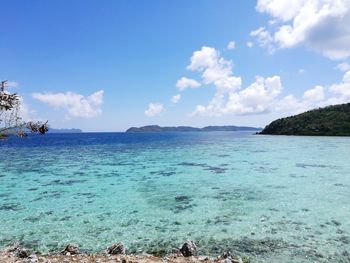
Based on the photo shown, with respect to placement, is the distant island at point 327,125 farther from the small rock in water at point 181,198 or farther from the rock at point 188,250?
the rock at point 188,250

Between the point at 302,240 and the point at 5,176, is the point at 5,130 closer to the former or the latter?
the point at 302,240

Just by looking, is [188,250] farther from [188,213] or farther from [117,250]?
[188,213]

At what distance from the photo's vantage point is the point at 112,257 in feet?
49.0

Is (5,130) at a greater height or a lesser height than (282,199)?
greater

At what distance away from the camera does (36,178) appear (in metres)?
43.0

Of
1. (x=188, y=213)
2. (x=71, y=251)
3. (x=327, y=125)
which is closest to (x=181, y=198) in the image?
(x=188, y=213)

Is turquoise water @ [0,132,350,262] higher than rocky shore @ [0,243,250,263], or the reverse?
rocky shore @ [0,243,250,263]

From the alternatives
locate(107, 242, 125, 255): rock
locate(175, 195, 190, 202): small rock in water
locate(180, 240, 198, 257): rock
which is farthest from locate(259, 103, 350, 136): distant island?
locate(107, 242, 125, 255): rock

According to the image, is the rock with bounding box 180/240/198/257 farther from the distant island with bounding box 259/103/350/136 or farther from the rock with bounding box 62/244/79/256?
the distant island with bounding box 259/103/350/136

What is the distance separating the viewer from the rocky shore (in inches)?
559

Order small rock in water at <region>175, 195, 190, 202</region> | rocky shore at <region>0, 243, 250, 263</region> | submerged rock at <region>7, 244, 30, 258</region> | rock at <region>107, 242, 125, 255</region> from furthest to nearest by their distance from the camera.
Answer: small rock in water at <region>175, 195, 190, 202</region> → rock at <region>107, 242, 125, 255</region> → submerged rock at <region>7, 244, 30, 258</region> → rocky shore at <region>0, 243, 250, 263</region>

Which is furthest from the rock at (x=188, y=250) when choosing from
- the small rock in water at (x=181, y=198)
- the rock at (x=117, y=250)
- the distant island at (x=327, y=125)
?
the distant island at (x=327, y=125)

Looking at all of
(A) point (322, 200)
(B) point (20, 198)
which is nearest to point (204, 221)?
(A) point (322, 200)

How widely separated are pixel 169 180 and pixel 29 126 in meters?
32.9
